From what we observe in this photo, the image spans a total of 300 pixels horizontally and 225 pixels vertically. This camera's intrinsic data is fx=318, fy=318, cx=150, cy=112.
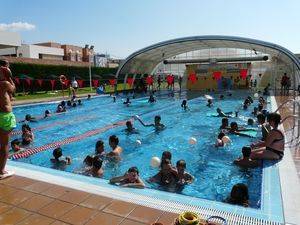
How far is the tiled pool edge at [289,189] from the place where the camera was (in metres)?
4.21

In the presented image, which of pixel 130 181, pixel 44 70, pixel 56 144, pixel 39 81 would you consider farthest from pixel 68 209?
pixel 44 70

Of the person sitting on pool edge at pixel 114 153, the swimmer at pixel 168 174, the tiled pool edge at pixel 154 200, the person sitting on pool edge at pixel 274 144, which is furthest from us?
the person sitting on pool edge at pixel 114 153

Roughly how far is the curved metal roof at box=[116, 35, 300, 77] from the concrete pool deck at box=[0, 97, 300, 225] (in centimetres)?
2453

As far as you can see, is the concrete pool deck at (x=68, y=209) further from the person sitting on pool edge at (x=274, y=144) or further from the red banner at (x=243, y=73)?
the red banner at (x=243, y=73)

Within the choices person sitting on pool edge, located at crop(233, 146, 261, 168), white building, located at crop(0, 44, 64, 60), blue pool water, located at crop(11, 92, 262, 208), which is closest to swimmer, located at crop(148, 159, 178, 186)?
blue pool water, located at crop(11, 92, 262, 208)

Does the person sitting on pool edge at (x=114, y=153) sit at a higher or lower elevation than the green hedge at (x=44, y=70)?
lower

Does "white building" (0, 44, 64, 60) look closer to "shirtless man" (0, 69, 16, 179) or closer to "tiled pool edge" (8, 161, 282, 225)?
"shirtless man" (0, 69, 16, 179)

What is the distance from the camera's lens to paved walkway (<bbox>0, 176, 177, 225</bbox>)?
4.04 metres

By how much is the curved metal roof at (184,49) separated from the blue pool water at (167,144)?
9558mm

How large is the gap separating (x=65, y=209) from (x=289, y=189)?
11.5 ft

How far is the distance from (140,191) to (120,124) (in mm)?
9555

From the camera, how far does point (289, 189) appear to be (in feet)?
16.9

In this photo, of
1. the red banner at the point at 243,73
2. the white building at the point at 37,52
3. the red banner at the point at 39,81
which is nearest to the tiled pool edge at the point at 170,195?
the red banner at the point at 39,81

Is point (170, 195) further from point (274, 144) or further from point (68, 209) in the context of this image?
point (274, 144)
